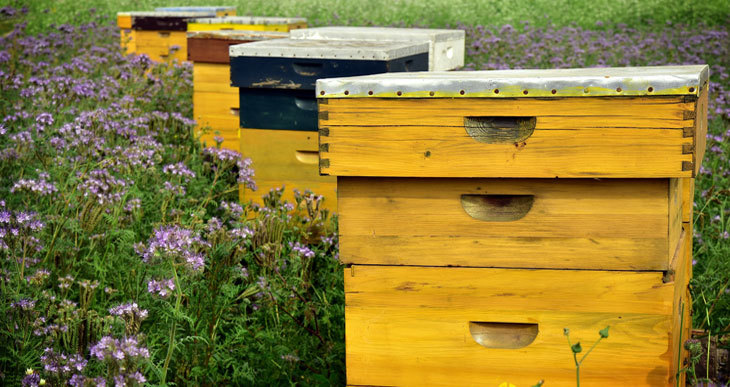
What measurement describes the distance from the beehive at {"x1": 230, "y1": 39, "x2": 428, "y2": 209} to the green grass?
847cm

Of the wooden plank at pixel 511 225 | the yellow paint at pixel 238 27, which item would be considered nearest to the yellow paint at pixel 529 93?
the wooden plank at pixel 511 225

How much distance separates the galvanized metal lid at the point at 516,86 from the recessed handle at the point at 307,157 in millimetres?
1976

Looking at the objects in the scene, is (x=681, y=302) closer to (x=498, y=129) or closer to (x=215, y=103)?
(x=498, y=129)

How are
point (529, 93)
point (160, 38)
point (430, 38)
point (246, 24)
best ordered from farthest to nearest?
point (160, 38), point (246, 24), point (430, 38), point (529, 93)

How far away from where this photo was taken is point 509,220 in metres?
2.66

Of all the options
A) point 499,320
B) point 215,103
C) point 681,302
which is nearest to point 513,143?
point 499,320

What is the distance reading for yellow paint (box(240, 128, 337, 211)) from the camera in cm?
461

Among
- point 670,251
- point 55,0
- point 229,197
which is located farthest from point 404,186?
point 55,0

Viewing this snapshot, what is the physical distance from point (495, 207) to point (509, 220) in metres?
0.06

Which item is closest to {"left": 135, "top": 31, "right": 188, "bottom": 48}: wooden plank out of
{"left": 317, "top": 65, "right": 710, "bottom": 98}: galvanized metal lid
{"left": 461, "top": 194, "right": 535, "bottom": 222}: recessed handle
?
{"left": 317, "top": 65, "right": 710, "bottom": 98}: galvanized metal lid

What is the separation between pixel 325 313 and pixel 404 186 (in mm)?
1201

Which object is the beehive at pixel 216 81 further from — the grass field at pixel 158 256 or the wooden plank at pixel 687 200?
the wooden plank at pixel 687 200

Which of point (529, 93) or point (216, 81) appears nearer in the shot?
point (529, 93)

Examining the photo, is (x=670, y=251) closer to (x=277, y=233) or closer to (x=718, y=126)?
(x=277, y=233)
